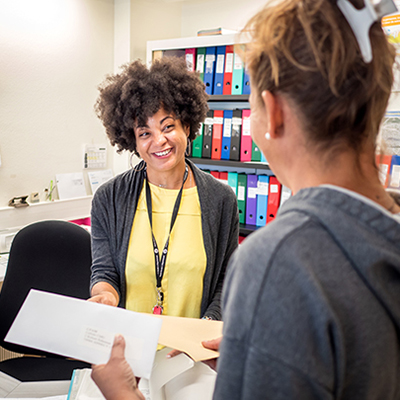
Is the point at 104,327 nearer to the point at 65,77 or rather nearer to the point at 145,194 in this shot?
the point at 145,194

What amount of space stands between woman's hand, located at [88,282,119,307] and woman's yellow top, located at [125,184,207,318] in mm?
89

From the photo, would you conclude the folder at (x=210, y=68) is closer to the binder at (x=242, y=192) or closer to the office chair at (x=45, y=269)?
the binder at (x=242, y=192)

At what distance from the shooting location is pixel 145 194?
155 centimetres

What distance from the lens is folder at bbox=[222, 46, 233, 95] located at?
2.84m

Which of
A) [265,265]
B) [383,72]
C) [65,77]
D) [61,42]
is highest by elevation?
[61,42]

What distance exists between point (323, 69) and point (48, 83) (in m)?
2.76

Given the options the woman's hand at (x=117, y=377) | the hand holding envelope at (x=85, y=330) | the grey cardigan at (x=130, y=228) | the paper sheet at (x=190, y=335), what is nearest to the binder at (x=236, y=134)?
the grey cardigan at (x=130, y=228)

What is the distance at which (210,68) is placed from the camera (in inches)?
116

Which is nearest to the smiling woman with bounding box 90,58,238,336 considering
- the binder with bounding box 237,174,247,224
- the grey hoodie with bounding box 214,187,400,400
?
the grey hoodie with bounding box 214,187,400,400

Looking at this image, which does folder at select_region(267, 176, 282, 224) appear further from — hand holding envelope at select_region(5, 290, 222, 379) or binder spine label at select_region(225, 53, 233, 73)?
hand holding envelope at select_region(5, 290, 222, 379)

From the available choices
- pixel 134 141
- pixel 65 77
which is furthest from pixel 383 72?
pixel 65 77

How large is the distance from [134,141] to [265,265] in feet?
4.28

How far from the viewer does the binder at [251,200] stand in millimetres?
2875

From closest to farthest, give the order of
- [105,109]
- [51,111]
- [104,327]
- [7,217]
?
[104,327] < [105,109] < [7,217] < [51,111]
